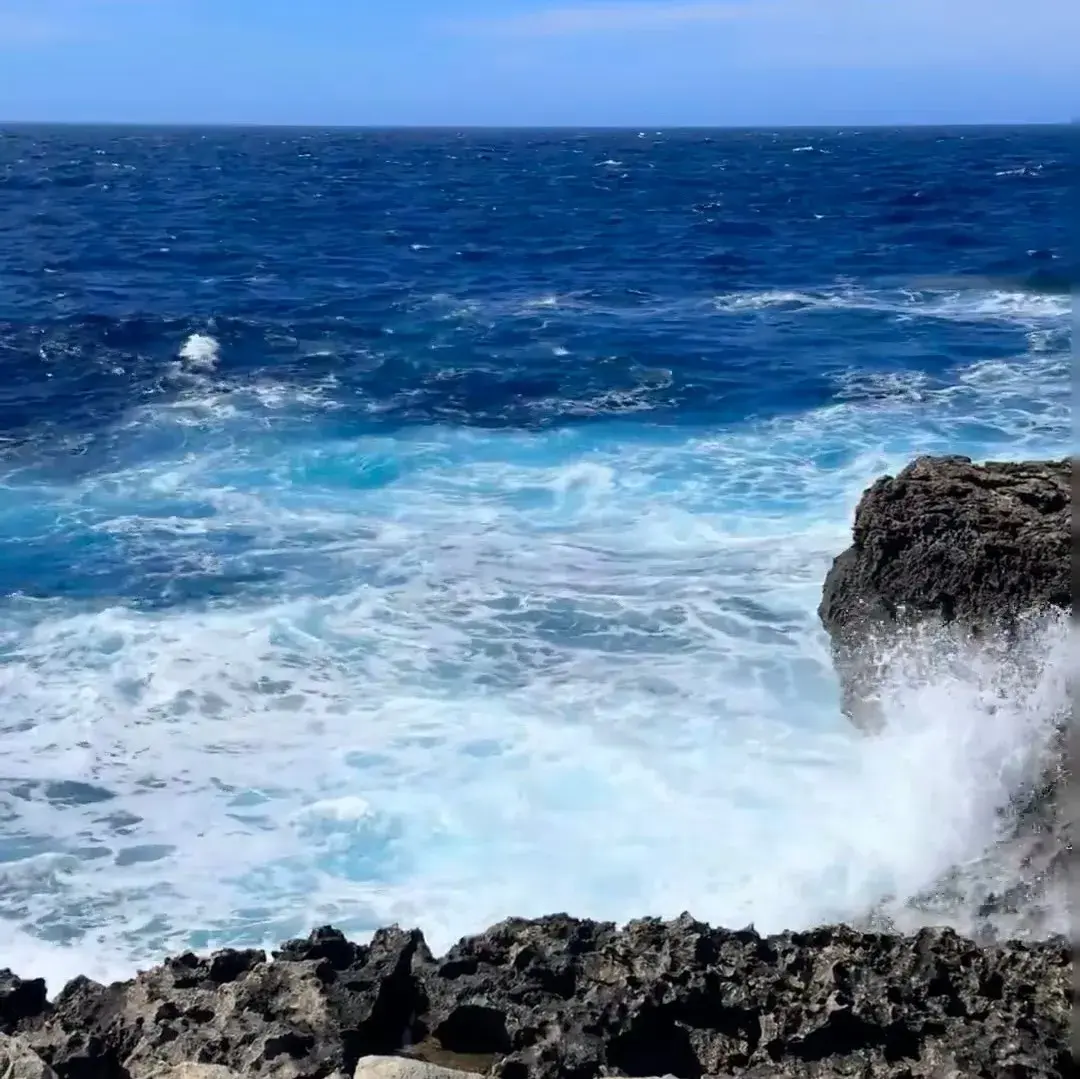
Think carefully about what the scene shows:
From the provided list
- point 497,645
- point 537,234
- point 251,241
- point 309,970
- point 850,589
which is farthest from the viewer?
point 537,234

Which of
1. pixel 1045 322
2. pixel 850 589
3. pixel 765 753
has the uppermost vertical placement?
pixel 1045 322

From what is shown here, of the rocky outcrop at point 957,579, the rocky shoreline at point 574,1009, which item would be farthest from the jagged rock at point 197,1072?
the rocky outcrop at point 957,579

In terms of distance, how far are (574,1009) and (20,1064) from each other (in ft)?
8.06

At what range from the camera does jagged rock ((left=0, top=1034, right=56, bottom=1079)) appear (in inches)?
208

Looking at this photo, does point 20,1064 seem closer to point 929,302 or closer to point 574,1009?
point 574,1009

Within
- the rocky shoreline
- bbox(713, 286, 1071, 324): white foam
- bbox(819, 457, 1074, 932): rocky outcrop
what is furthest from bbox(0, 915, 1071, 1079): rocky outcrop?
bbox(713, 286, 1071, 324): white foam

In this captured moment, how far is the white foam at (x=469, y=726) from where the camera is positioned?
9195 millimetres

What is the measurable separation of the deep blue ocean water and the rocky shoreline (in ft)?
7.35

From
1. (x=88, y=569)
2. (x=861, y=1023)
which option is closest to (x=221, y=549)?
(x=88, y=569)

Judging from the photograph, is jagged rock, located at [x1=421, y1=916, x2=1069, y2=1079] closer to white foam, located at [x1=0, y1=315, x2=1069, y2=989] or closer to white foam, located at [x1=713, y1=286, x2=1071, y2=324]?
white foam, located at [x1=0, y1=315, x2=1069, y2=989]

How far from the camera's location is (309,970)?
20.9 feet

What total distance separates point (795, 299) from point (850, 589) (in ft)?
71.9

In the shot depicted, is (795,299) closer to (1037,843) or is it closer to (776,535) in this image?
(776,535)

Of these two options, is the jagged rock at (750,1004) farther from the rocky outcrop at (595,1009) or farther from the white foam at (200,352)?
the white foam at (200,352)
